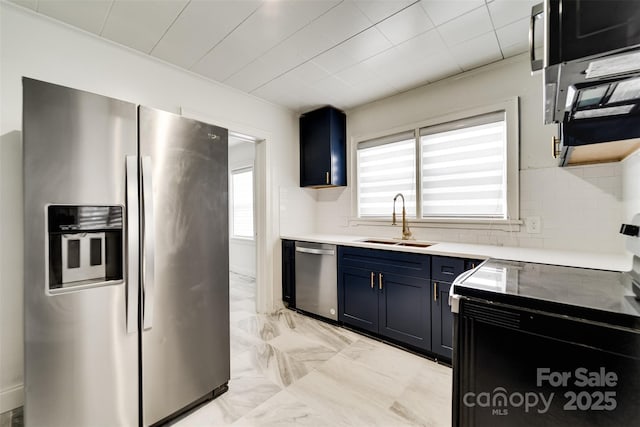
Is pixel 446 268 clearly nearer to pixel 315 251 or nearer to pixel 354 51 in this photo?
pixel 315 251

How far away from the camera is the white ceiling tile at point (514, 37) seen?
191cm

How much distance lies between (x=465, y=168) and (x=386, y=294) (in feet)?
4.79

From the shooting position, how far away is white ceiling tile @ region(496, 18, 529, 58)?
191cm

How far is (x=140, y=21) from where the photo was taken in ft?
6.04

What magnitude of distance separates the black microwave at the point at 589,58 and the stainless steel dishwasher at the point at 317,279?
219 centimetres

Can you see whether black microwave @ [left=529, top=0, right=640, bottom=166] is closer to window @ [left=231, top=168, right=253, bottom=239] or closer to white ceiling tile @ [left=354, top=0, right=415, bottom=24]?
white ceiling tile @ [left=354, top=0, right=415, bottom=24]

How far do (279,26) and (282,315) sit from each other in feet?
9.42

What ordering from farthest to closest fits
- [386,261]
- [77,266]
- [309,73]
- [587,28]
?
1. [309,73]
2. [386,261]
3. [77,266]
4. [587,28]

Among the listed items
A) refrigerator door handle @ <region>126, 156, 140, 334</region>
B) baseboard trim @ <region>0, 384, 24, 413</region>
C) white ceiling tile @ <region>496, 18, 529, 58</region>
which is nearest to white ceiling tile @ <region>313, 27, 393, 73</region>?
white ceiling tile @ <region>496, 18, 529, 58</region>

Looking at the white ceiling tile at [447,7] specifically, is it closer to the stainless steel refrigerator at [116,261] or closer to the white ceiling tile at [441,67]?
the white ceiling tile at [441,67]

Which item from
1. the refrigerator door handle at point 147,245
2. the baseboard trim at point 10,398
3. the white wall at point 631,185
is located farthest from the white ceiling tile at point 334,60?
the baseboard trim at point 10,398

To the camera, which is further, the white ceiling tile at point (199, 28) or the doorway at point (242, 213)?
the doorway at point (242, 213)

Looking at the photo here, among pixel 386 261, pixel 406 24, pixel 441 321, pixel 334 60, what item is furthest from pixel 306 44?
pixel 441 321

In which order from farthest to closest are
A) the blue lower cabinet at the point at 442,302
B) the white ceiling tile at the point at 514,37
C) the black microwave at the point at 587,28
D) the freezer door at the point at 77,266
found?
the blue lower cabinet at the point at 442,302 → the white ceiling tile at the point at 514,37 → the freezer door at the point at 77,266 → the black microwave at the point at 587,28
